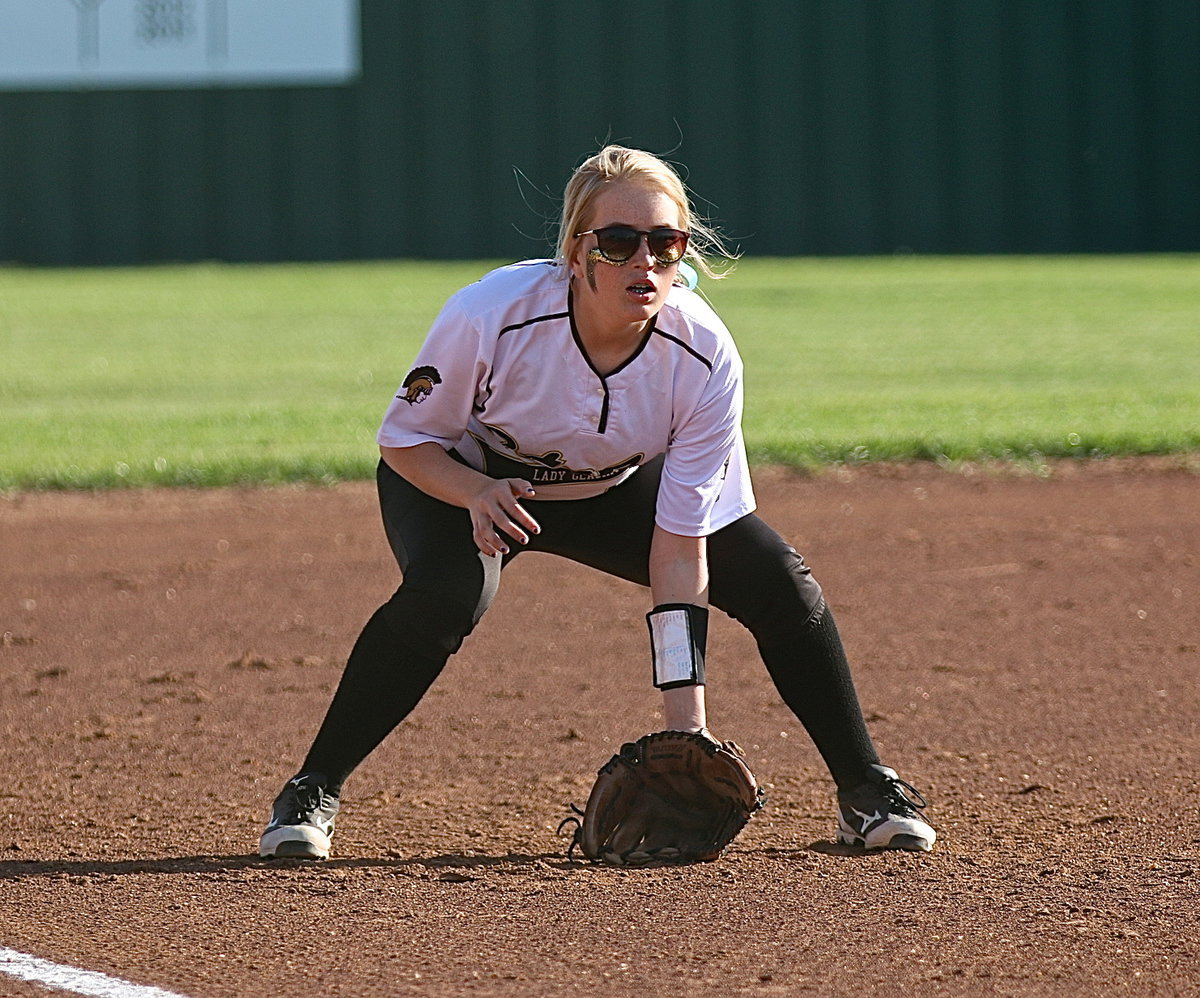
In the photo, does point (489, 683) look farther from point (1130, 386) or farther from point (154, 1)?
point (154, 1)

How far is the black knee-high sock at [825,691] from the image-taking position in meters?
2.89

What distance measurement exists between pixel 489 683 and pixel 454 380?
157 cm

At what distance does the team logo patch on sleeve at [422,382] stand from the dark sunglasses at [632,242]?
A: 0.34 meters

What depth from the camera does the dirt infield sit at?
239 cm

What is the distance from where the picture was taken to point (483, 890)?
2691 millimetres

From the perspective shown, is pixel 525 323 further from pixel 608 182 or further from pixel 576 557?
pixel 576 557

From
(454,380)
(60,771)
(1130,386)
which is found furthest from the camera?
(1130,386)

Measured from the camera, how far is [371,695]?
2836 mm

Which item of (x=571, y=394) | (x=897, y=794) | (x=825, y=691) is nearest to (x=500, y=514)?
(x=571, y=394)

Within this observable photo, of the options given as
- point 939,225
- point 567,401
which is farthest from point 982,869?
point 939,225

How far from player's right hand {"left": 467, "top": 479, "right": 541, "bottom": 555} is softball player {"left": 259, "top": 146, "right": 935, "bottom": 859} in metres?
0.02

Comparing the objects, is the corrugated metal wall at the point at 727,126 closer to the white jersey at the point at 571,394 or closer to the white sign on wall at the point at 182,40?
the white sign on wall at the point at 182,40

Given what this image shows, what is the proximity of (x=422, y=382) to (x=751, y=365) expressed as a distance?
8.69m

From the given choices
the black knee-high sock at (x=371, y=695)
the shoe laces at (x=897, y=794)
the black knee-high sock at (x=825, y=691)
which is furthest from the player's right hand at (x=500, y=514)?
the shoe laces at (x=897, y=794)
